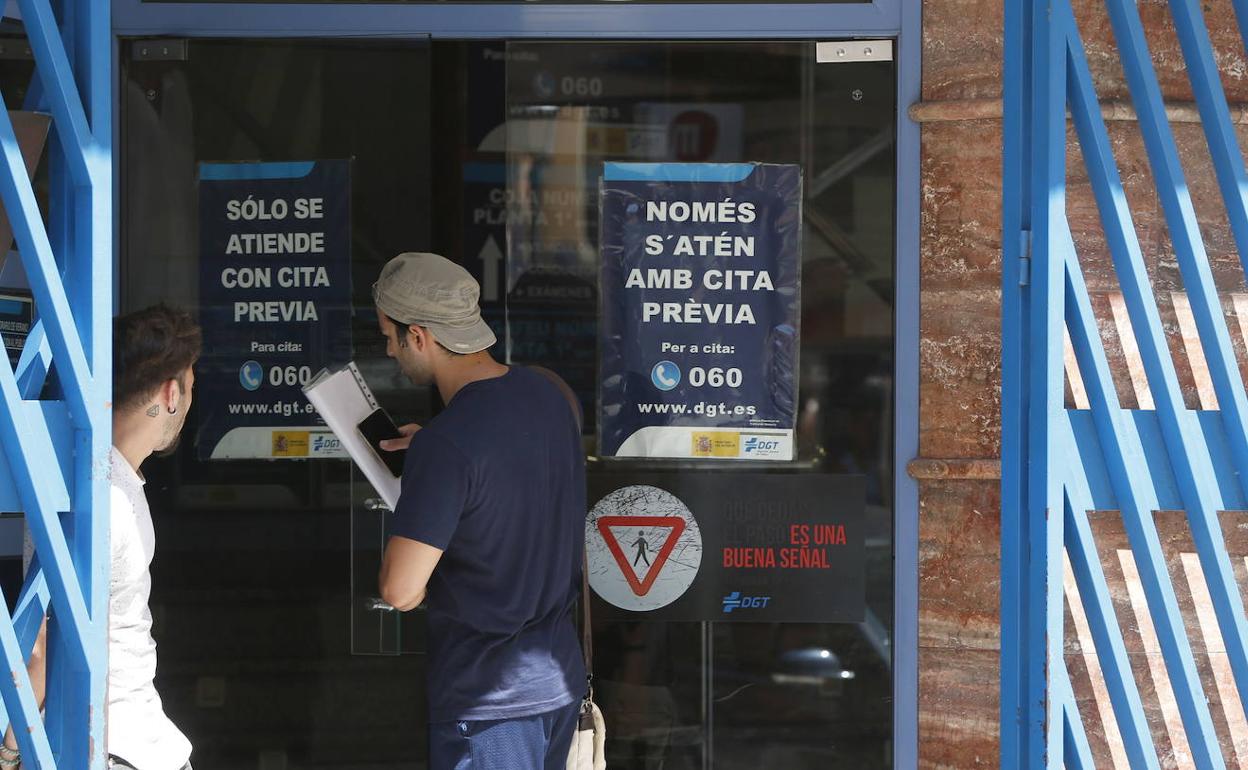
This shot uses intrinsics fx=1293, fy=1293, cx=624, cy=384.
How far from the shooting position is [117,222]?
360 centimetres

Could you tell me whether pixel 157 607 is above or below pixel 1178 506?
below

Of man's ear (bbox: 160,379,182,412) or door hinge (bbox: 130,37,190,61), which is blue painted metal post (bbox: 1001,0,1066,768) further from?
door hinge (bbox: 130,37,190,61)

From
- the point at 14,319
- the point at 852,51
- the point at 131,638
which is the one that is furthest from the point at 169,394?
the point at 852,51

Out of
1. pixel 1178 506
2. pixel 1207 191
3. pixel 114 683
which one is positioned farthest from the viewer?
pixel 1207 191

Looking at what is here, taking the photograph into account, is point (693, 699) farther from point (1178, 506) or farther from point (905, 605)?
point (1178, 506)

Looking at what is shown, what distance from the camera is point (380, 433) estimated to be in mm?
2891

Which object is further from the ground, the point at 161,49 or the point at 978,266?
the point at 161,49

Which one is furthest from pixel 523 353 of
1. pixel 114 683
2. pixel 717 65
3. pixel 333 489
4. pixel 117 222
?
pixel 114 683

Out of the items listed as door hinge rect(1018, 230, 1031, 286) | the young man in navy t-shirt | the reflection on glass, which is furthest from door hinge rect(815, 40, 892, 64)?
the young man in navy t-shirt

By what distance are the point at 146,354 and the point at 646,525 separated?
1.57 meters

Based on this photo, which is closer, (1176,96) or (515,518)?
(515,518)

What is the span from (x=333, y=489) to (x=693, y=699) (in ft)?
3.82

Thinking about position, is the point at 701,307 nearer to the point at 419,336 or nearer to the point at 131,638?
the point at 419,336

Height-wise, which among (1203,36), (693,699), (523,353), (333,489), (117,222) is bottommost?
(693,699)
